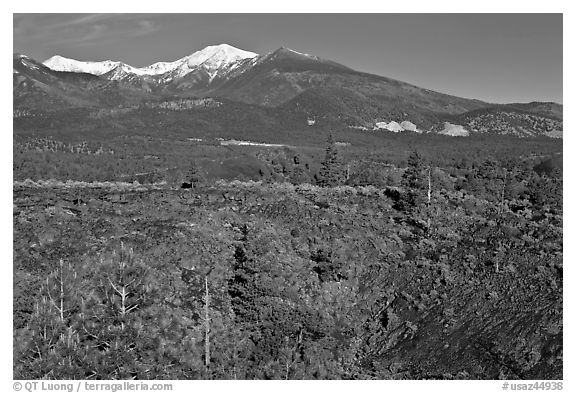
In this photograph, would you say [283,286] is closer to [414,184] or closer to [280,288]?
[280,288]

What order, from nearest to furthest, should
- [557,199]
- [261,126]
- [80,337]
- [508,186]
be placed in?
1. [80,337]
2. [557,199]
3. [508,186]
4. [261,126]

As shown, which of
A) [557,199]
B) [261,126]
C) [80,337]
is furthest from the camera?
[261,126]

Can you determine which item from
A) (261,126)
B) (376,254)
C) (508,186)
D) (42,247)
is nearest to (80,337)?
(42,247)

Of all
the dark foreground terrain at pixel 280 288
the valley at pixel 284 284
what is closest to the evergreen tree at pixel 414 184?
the valley at pixel 284 284

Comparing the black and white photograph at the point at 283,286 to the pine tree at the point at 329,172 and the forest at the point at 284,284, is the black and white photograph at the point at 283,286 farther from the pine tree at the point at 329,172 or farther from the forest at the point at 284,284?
the pine tree at the point at 329,172
